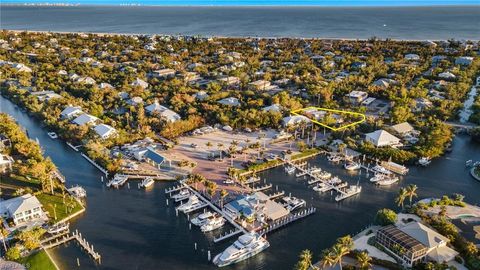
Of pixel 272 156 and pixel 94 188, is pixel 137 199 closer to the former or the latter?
pixel 94 188

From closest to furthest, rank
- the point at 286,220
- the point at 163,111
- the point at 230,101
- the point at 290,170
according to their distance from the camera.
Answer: the point at 286,220
the point at 290,170
the point at 163,111
the point at 230,101

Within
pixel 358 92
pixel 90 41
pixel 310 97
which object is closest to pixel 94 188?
pixel 310 97

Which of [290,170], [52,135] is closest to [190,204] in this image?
[290,170]

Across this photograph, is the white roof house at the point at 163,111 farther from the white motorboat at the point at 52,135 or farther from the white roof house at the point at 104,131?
the white motorboat at the point at 52,135

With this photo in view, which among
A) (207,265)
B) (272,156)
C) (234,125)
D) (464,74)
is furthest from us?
(464,74)

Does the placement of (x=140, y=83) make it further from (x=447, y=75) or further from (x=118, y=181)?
(x=447, y=75)

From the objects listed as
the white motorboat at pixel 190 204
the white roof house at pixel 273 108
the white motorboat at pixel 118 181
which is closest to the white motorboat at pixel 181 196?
the white motorboat at pixel 190 204
